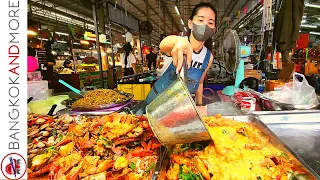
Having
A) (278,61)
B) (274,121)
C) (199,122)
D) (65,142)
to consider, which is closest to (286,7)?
(278,61)

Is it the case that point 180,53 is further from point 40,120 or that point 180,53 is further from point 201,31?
point 40,120

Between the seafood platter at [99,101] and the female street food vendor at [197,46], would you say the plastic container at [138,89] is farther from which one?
the female street food vendor at [197,46]

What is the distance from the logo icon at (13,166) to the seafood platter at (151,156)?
504mm

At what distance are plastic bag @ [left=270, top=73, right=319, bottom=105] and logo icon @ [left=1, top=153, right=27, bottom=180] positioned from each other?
259 centimetres

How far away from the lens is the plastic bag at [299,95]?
2.37 metres

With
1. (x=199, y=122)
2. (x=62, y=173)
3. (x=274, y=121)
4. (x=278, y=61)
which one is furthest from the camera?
(x=278, y=61)

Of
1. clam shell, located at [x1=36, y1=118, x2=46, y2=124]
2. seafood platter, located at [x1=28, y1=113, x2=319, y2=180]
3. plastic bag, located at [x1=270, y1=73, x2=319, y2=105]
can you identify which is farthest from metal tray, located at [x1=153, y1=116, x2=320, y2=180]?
clam shell, located at [x1=36, y1=118, x2=46, y2=124]

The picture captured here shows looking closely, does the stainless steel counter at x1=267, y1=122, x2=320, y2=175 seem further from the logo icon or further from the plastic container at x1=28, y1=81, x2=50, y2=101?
the plastic container at x1=28, y1=81, x2=50, y2=101

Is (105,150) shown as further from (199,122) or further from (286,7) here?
(286,7)

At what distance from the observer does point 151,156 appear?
1329 millimetres

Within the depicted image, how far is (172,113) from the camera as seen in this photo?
1071mm

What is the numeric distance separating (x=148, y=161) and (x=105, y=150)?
315 mm

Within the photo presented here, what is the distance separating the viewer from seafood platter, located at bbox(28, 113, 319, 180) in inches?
44.6

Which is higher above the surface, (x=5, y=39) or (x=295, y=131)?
(x=5, y=39)
